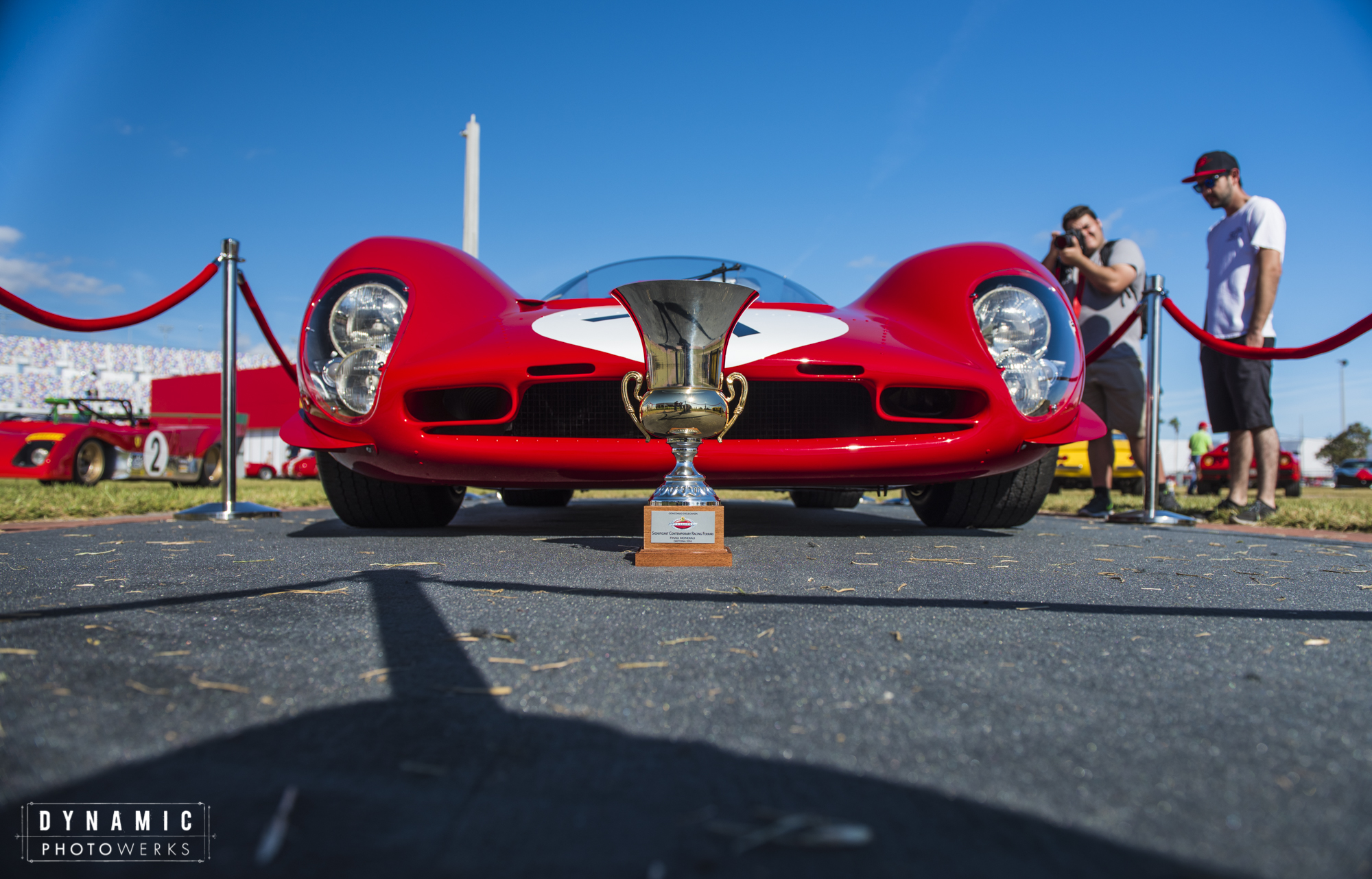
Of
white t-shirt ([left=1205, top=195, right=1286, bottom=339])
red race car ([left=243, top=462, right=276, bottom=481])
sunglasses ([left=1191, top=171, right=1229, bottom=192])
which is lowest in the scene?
red race car ([left=243, top=462, right=276, bottom=481])

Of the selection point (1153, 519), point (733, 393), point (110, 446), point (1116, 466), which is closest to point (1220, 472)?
point (1116, 466)

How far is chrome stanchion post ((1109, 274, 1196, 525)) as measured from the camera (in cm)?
330

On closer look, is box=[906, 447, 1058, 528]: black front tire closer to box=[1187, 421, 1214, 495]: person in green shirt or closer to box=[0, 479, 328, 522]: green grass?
box=[0, 479, 328, 522]: green grass

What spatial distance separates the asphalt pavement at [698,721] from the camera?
0.49 m

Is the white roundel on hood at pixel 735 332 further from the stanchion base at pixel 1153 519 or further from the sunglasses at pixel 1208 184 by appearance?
the sunglasses at pixel 1208 184

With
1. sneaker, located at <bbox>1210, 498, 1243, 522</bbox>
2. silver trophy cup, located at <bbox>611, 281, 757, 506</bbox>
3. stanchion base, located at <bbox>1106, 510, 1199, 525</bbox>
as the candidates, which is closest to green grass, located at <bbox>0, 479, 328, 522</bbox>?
silver trophy cup, located at <bbox>611, 281, 757, 506</bbox>

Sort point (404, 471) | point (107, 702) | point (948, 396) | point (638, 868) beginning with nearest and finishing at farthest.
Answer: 1. point (638, 868)
2. point (107, 702)
3. point (404, 471)
4. point (948, 396)

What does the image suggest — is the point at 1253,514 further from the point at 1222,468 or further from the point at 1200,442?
the point at 1200,442

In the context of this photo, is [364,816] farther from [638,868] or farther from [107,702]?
[107,702]

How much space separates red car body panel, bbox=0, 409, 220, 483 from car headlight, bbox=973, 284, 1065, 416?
8518mm

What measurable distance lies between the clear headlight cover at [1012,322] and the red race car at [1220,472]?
1159cm

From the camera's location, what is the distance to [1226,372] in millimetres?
3410

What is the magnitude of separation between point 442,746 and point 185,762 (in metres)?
0.20

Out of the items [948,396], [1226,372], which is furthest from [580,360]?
[1226,372]
